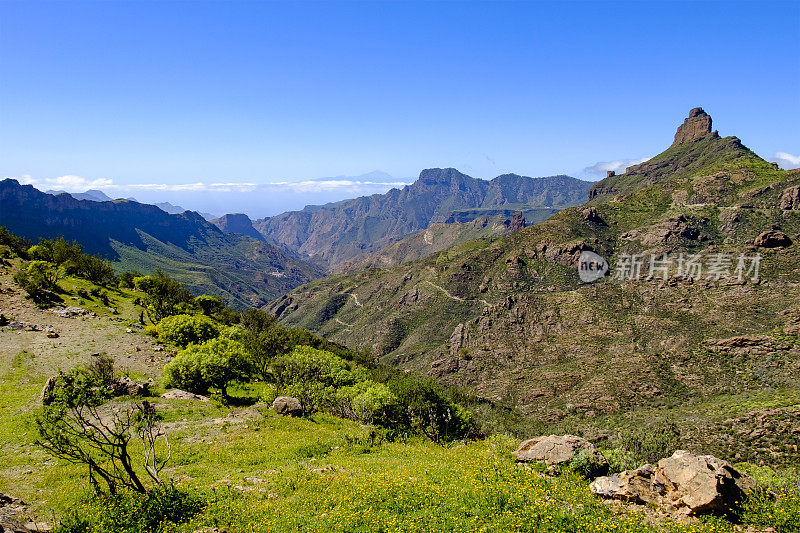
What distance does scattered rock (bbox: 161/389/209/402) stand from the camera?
34.0 meters

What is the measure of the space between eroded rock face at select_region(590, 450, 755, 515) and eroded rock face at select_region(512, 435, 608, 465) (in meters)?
2.05

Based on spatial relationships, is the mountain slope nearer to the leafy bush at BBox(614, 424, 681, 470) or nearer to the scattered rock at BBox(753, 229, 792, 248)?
the scattered rock at BBox(753, 229, 792, 248)

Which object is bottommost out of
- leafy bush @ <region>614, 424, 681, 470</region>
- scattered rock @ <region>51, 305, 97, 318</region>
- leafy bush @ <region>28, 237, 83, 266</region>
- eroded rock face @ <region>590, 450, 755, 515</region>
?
leafy bush @ <region>614, 424, 681, 470</region>

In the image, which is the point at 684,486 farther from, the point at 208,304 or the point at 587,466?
the point at 208,304

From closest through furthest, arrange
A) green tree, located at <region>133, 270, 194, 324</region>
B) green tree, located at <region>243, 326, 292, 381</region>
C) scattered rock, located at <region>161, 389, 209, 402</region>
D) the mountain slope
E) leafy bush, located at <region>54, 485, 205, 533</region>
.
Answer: leafy bush, located at <region>54, 485, 205, 533</region> → scattered rock, located at <region>161, 389, 209, 402</region> → green tree, located at <region>243, 326, 292, 381</region> → green tree, located at <region>133, 270, 194, 324</region> → the mountain slope

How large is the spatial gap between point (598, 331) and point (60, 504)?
4521 inches

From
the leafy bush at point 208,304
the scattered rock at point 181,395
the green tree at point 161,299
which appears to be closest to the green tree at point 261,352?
the scattered rock at point 181,395

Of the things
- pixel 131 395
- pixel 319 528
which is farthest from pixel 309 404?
pixel 319 528

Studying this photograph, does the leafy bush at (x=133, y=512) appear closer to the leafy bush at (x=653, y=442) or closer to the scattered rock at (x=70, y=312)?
the leafy bush at (x=653, y=442)

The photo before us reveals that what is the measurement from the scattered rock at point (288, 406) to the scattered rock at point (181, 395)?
→ 7.83 meters

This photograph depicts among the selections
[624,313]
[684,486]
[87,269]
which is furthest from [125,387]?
[624,313]

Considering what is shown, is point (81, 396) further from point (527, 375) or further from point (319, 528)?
point (527, 375)

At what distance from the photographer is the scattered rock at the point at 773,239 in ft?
359

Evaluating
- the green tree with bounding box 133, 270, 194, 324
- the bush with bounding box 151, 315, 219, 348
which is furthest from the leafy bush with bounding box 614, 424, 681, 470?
the green tree with bounding box 133, 270, 194, 324
